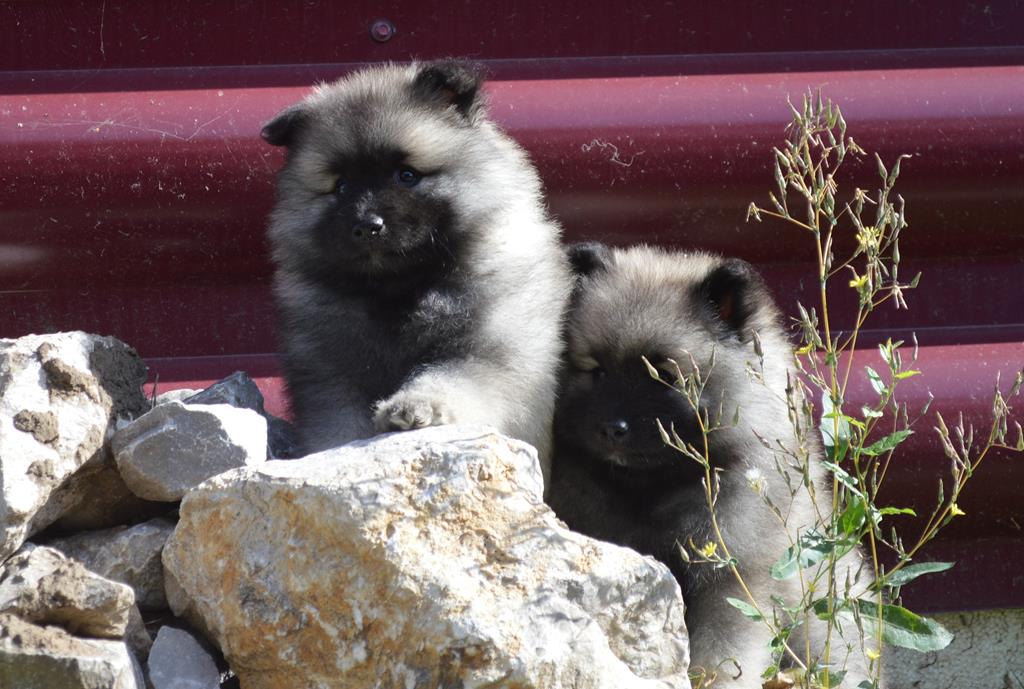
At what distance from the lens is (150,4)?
4254mm

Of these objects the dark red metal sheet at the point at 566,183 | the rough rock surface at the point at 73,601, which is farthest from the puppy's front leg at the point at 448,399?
the dark red metal sheet at the point at 566,183

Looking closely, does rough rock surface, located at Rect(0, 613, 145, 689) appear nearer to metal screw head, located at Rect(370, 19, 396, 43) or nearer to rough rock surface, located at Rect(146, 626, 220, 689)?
rough rock surface, located at Rect(146, 626, 220, 689)

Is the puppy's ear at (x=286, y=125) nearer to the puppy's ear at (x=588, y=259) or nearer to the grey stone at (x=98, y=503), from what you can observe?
the puppy's ear at (x=588, y=259)

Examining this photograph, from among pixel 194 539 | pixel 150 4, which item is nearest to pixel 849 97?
pixel 150 4

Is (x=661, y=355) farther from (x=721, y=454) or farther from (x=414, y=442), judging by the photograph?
(x=414, y=442)

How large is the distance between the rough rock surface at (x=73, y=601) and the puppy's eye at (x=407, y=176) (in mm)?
1311

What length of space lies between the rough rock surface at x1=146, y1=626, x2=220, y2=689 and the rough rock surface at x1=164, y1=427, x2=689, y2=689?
6 cm

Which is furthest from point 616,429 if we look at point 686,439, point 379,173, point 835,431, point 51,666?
point 51,666

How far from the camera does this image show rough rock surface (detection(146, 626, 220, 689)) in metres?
2.56

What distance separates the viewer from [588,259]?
3.53 meters

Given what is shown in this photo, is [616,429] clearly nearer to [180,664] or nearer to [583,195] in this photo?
[180,664]

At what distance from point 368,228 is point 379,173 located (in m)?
0.22

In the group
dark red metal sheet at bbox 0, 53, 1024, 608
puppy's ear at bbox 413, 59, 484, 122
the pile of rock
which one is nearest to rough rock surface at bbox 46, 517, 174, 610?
the pile of rock

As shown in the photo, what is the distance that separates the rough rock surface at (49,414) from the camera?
2734 millimetres
